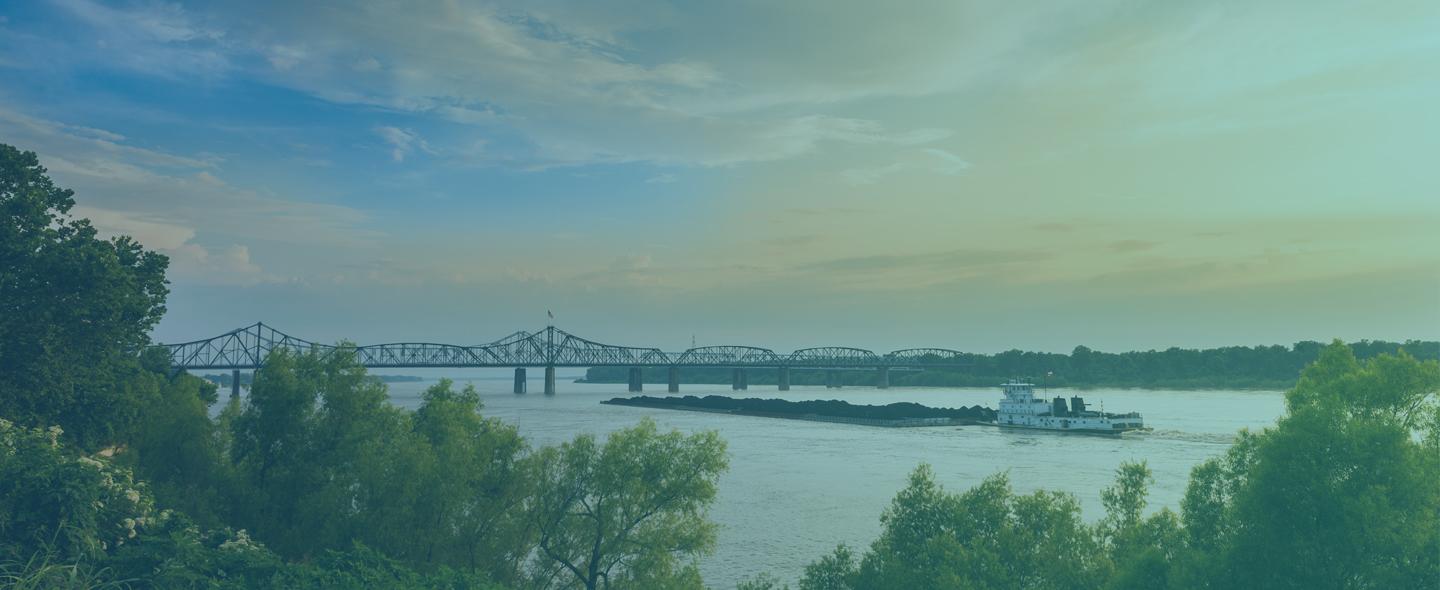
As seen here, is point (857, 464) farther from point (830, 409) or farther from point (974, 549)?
point (830, 409)

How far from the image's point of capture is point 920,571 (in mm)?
19625

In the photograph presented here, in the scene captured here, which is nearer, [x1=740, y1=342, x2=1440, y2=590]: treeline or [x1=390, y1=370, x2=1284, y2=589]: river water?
[x1=740, y1=342, x2=1440, y2=590]: treeline

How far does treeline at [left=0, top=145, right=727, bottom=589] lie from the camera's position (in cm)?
1952

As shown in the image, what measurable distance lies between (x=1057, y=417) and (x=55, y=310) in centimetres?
9287

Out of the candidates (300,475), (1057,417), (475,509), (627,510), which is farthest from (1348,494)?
(1057,417)

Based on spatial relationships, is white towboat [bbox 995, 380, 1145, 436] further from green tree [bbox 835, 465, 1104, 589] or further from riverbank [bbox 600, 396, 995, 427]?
green tree [bbox 835, 465, 1104, 589]

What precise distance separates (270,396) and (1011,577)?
22960 millimetres

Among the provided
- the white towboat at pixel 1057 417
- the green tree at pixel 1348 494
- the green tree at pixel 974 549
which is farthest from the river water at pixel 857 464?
the green tree at pixel 1348 494

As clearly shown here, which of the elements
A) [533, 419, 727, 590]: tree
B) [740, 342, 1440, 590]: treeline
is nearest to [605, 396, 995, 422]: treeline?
[533, 419, 727, 590]: tree

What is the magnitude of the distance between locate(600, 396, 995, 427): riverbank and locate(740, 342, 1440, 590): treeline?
8975 cm

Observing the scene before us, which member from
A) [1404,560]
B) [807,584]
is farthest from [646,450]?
[1404,560]

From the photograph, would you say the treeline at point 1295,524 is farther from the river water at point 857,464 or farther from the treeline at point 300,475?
the river water at point 857,464

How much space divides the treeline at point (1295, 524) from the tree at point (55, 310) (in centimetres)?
2198

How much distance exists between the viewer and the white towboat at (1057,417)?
291 ft
